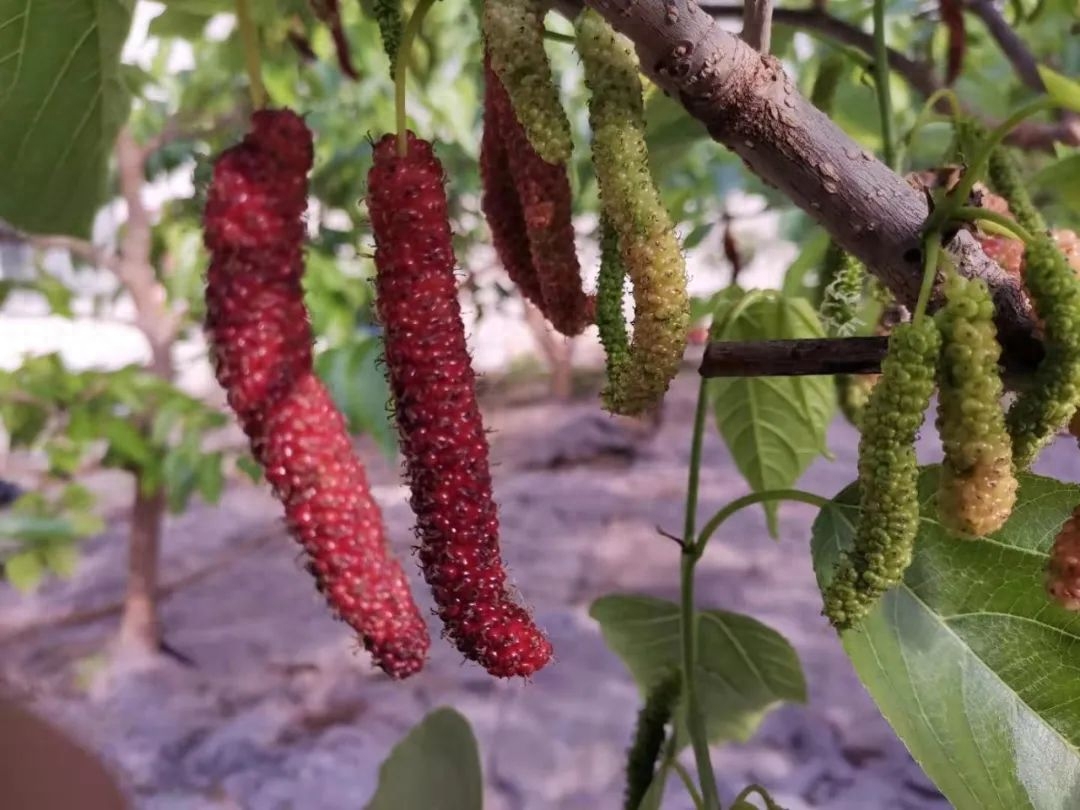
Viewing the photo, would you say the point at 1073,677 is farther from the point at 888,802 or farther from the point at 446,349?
the point at 888,802

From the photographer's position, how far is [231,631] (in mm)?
1494

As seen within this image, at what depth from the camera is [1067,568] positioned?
274 mm

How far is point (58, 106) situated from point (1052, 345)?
418 millimetres

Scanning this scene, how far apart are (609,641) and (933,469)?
0.29 metres

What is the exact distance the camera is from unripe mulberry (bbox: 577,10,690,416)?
0.27 m

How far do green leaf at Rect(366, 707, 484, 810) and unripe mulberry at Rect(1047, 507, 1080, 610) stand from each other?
1.14 ft

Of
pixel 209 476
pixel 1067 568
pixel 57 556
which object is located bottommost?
pixel 57 556

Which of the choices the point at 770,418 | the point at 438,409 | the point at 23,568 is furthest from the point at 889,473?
the point at 23,568

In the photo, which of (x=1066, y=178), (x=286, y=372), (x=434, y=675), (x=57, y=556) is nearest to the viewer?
(x=286, y=372)

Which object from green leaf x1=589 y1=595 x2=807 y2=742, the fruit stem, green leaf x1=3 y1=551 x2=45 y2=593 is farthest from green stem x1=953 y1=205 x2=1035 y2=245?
green leaf x1=3 y1=551 x2=45 y2=593

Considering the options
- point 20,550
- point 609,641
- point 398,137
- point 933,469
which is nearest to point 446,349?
point 398,137

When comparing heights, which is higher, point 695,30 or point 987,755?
point 695,30

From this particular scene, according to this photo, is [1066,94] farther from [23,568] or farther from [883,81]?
[23,568]

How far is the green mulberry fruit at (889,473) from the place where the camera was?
0.83ft
